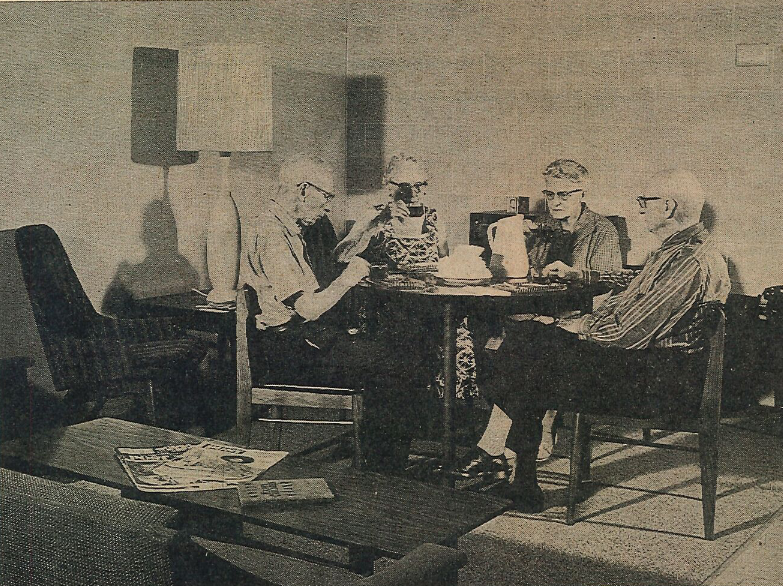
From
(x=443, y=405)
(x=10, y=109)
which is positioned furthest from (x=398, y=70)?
(x=10, y=109)

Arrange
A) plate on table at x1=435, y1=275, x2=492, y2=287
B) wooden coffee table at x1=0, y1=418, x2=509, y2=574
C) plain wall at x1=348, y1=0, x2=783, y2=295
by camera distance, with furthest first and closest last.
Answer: plate on table at x1=435, y1=275, x2=492, y2=287
plain wall at x1=348, y1=0, x2=783, y2=295
wooden coffee table at x1=0, y1=418, x2=509, y2=574

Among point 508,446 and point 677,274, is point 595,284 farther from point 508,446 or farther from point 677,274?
point 508,446

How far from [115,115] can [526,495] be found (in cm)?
189

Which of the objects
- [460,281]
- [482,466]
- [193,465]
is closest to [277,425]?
[193,465]

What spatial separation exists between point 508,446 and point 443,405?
26 cm

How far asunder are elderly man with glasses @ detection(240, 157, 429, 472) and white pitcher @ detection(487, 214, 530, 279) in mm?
433

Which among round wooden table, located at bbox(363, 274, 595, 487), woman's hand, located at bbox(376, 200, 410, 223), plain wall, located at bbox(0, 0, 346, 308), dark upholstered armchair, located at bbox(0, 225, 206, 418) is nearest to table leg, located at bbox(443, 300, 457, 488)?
round wooden table, located at bbox(363, 274, 595, 487)

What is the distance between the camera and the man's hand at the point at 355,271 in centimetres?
308

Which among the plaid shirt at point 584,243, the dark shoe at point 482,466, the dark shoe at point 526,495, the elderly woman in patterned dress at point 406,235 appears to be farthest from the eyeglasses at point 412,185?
the dark shoe at point 526,495

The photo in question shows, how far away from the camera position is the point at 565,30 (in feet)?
8.71

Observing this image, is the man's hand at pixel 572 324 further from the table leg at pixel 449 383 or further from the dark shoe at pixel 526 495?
the dark shoe at pixel 526 495

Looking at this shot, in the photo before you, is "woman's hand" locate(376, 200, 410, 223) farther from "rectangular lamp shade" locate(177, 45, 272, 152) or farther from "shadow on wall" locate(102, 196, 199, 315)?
"shadow on wall" locate(102, 196, 199, 315)

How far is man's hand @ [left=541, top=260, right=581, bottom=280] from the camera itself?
2760 millimetres

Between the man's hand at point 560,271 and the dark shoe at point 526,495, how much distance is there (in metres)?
0.73
